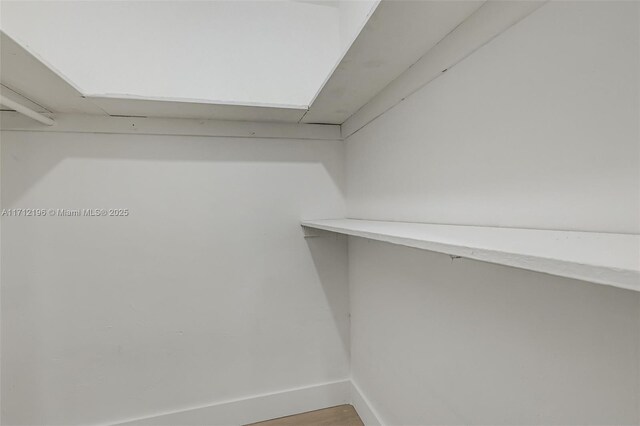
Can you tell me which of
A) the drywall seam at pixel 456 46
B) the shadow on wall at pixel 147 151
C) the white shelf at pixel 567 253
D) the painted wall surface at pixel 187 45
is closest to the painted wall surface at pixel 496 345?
the white shelf at pixel 567 253

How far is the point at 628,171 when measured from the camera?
0.51m

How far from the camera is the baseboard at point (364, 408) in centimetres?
148

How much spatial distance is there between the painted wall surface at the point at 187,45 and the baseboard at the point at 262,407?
67.2 inches

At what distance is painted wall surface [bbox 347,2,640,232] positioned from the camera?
1.71ft

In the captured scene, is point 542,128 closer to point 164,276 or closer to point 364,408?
point 364,408

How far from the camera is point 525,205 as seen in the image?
70 cm

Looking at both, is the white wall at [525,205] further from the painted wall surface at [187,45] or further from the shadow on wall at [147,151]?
the painted wall surface at [187,45]

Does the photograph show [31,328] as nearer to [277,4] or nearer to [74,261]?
[74,261]

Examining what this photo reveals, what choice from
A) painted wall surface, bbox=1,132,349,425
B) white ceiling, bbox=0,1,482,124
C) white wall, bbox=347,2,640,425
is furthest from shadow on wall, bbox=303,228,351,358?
white ceiling, bbox=0,1,482,124

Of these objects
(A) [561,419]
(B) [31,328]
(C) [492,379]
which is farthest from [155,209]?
(A) [561,419]

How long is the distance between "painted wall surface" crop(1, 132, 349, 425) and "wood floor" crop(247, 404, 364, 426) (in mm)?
173

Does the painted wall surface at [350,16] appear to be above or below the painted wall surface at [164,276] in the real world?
above

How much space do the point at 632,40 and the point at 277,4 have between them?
1748 mm

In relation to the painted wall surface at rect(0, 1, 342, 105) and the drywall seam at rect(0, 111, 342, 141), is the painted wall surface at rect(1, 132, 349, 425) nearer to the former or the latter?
the drywall seam at rect(0, 111, 342, 141)
